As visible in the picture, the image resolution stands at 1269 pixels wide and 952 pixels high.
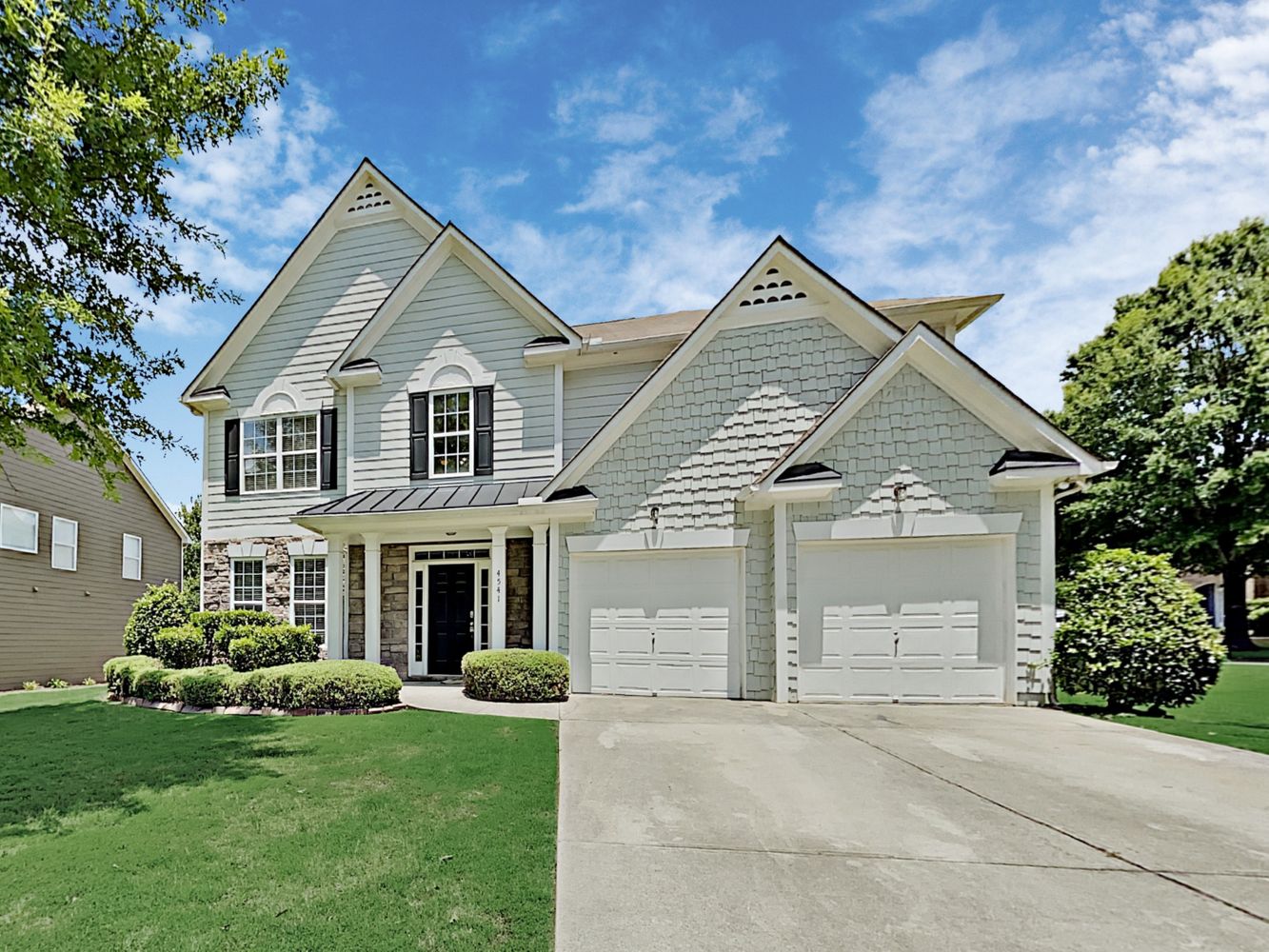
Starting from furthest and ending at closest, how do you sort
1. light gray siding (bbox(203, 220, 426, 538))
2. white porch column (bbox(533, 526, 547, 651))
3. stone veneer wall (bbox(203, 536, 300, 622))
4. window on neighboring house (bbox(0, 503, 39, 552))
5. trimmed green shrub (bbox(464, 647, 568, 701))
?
window on neighboring house (bbox(0, 503, 39, 552)) < light gray siding (bbox(203, 220, 426, 538)) < stone veneer wall (bbox(203, 536, 300, 622)) < white porch column (bbox(533, 526, 547, 651)) < trimmed green shrub (bbox(464, 647, 568, 701))

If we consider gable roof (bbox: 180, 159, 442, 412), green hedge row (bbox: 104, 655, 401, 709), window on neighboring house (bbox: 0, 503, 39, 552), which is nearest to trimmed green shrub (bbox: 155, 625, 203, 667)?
green hedge row (bbox: 104, 655, 401, 709)

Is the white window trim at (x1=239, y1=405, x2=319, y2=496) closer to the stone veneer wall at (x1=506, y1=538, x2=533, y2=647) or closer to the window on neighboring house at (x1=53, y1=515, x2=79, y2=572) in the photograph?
the stone veneer wall at (x1=506, y1=538, x2=533, y2=647)

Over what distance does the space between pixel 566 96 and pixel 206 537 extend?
12114 millimetres

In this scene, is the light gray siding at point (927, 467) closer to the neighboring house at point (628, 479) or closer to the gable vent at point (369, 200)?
the neighboring house at point (628, 479)

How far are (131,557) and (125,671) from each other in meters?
11.8

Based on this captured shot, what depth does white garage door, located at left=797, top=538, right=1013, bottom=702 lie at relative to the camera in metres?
9.57

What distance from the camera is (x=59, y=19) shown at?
245 inches

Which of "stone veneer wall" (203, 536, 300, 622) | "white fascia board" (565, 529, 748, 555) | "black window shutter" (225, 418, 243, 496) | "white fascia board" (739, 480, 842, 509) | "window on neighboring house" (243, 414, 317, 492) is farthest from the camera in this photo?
"black window shutter" (225, 418, 243, 496)

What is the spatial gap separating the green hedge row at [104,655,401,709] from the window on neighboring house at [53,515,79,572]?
10.2m

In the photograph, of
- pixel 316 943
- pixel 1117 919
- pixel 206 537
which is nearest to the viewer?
pixel 316 943

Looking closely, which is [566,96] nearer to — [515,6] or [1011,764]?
[515,6]

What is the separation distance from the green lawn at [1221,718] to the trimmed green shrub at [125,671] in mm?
15236

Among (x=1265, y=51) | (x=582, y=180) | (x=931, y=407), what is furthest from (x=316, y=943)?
(x=1265, y=51)

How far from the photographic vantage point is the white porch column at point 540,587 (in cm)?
1152
